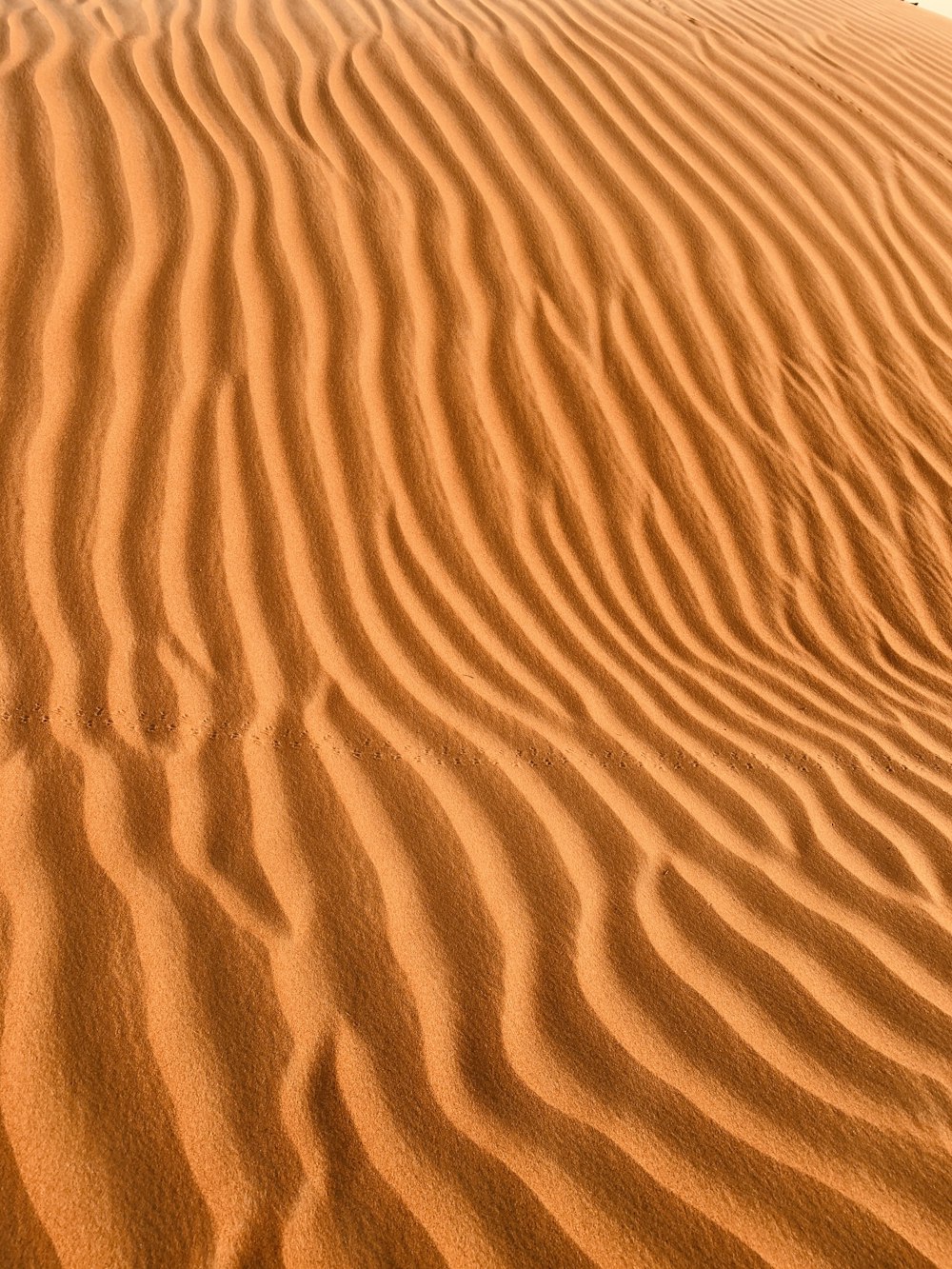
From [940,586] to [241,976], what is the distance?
250cm

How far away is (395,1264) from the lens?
1606 millimetres

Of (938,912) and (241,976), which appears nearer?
(241,976)

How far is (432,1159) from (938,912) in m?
1.18

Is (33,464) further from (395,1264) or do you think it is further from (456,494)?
(395,1264)

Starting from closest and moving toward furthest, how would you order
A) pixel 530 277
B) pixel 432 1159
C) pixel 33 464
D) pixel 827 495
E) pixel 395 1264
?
pixel 395 1264, pixel 432 1159, pixel 33 464, pixel 827 495, pixel 530 277

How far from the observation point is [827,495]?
149 inches

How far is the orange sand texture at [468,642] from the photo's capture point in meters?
1.78

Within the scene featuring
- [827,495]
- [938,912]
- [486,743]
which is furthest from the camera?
[827,495]

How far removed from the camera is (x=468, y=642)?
3.05 metres

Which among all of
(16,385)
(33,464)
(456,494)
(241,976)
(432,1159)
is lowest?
(432,1159)

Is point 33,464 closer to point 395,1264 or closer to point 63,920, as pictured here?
point 63,920

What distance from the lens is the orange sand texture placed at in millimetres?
1777

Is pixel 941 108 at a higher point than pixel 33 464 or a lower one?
higher

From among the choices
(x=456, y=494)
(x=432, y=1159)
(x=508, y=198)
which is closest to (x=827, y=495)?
(x=456, y=494)
